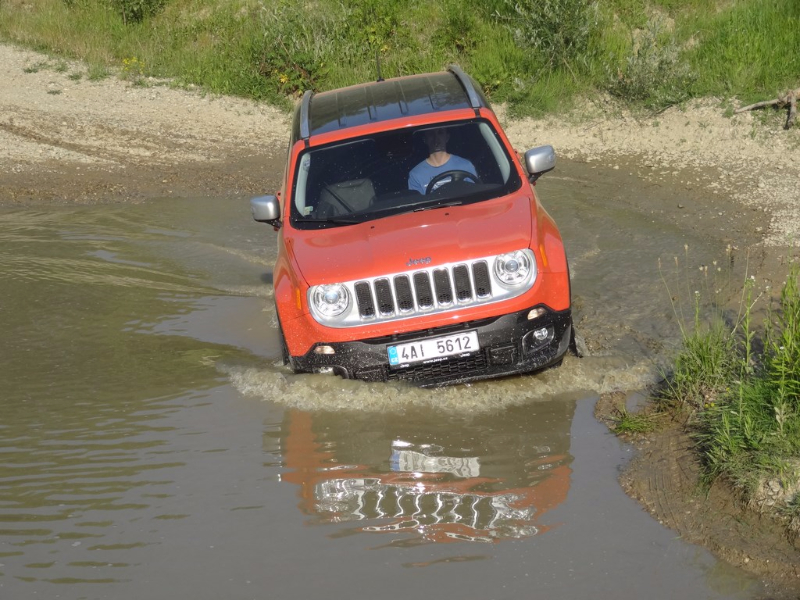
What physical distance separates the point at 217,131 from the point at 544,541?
10411mm

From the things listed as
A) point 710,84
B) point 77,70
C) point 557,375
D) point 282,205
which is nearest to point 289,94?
point 77,70

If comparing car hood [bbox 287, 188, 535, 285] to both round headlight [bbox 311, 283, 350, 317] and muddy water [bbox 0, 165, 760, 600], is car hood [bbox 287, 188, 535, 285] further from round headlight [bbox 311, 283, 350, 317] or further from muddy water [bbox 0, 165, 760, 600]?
muddy water [bbox 0, 165, 760, 600]

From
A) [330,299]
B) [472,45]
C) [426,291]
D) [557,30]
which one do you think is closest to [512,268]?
[426,291]

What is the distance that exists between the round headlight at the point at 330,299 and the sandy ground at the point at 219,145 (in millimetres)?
4234

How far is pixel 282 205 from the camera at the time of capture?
712 centimetres

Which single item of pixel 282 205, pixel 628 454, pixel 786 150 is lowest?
pixel 786 150

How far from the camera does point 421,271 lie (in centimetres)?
584

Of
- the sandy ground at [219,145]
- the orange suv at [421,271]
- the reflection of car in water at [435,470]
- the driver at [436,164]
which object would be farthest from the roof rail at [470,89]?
the sandy ground at [219,145]

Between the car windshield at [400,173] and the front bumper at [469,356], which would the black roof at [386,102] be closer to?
the car windshield at [400,173]

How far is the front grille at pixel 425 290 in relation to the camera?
585cm

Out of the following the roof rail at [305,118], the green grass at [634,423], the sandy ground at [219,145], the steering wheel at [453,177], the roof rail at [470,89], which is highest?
the roof rail at [470,89]

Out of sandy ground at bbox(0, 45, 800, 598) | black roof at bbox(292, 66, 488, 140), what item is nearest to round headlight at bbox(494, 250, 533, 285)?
black roof at bbox(292, 66, 488, 140)

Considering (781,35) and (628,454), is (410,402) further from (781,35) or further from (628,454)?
(781,35)

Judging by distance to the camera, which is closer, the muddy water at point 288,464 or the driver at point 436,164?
the muddy water at point 288,464
